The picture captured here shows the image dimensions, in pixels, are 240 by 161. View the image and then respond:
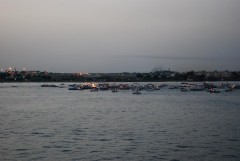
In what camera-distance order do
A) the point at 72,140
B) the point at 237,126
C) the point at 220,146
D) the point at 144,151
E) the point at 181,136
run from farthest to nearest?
the point at 237,126 → the point at 181,136 → the point at 72,140 → the point at 220,146 → the point at 144,151

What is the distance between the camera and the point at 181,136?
22250mm

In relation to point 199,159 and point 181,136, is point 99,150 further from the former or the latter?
point 181,136

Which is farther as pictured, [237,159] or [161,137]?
[161,137]

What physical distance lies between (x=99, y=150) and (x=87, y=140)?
279cm

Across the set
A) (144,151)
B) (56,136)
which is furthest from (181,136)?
(56,136)

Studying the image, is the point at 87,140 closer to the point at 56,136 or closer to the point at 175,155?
the point at 56,136

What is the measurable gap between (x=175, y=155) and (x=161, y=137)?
200 inches

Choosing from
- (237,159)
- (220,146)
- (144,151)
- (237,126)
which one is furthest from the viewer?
(237,126)

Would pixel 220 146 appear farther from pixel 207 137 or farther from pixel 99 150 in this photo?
pixel 99 150

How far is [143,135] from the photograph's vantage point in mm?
22688

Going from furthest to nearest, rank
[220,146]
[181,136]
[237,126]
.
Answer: [237,126] → [181,136] → [220,146]

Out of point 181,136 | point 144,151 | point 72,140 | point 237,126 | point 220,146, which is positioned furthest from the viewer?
point 237,126

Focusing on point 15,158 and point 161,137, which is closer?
point 15,158

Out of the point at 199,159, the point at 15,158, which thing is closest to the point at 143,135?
the point at 199,159
